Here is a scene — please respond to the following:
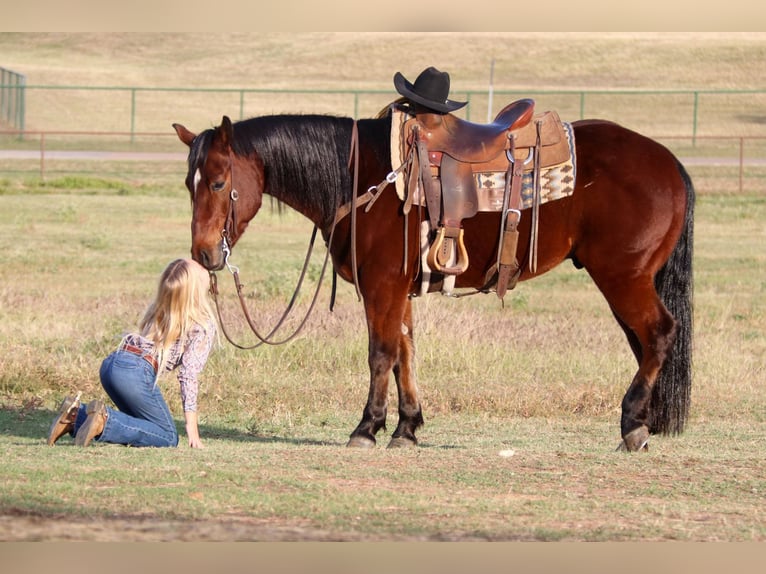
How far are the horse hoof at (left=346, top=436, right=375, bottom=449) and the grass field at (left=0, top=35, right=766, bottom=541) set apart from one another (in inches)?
2.4

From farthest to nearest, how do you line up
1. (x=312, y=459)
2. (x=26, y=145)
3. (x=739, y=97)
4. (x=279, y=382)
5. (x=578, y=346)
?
(x=739, y=97) → (x=26, y=145) → (x=578, y=346) → (x=279, y=382) → (x=312, y=459)

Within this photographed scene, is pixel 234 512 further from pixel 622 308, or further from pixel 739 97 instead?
pixel 739 97

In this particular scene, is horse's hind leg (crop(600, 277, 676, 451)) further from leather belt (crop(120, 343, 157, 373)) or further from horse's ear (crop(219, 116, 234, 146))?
leather belt (crop(120, 343, 157, 373))

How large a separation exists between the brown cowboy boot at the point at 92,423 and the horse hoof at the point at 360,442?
4.98 ft

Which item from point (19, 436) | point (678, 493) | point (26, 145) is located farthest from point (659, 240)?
point (26, 145)

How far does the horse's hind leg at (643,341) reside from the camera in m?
7.98

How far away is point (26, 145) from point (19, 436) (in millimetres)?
27626

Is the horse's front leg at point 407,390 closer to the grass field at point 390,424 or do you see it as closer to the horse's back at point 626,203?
the grass field at point 390,424

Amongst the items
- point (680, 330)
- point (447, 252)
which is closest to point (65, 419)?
point (447, 252)

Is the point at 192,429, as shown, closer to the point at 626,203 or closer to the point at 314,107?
the point at 626,203

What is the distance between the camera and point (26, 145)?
3469 centimetres

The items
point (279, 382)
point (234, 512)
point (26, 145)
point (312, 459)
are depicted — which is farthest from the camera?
point (26, 145)

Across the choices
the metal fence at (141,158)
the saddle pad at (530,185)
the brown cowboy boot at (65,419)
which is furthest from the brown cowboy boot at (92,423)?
the metal fence at (141,158)

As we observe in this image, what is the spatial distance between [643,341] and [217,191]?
9.13ft
